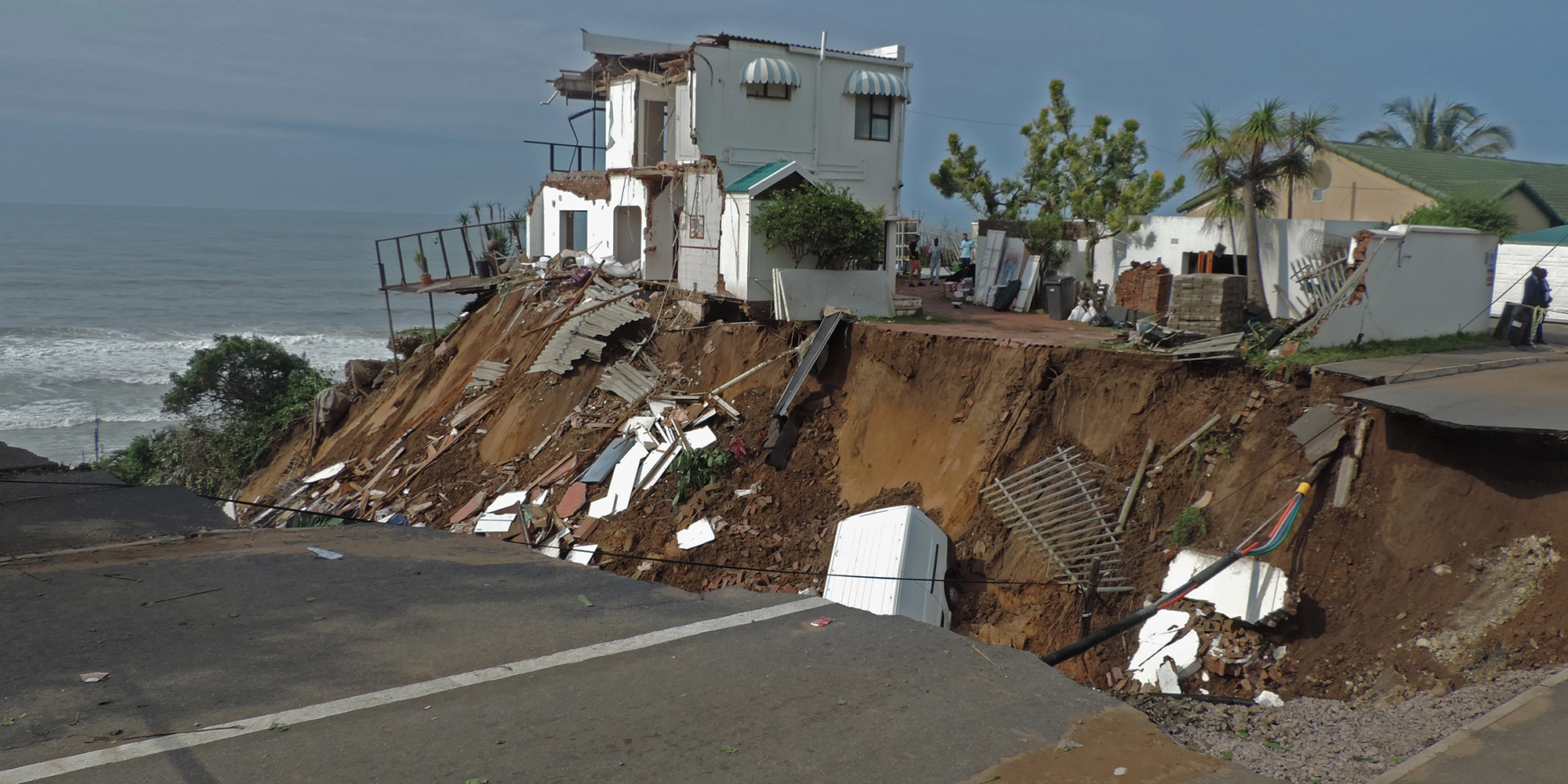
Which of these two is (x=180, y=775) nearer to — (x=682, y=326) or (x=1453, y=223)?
(x=682, y=326)

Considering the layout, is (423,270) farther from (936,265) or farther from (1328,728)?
(1328,728)

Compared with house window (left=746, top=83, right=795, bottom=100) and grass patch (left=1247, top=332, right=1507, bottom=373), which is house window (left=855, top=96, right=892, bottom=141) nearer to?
house window (left=746, top=83, right=795, bottom=100)

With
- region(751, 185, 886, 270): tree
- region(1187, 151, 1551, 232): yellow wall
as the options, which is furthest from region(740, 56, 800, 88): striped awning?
region(1187, 151, 1551, 232): yellow wall

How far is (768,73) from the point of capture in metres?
22.9

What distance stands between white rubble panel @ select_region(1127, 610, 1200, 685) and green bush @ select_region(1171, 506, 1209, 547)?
965 millimetres

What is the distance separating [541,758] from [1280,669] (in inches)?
322

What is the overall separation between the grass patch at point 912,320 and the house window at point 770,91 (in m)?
7.82

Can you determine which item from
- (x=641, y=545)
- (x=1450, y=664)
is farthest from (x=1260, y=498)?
(x=641, y=545)

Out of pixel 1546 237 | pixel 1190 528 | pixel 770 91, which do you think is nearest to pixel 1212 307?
pixel 1190 528

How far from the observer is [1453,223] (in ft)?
75.2

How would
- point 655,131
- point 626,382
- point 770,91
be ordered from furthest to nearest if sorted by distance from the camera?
point 655,131
point 770,91
point 626,382

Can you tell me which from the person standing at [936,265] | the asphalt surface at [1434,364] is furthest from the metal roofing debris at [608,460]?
the person standing at [936,265]

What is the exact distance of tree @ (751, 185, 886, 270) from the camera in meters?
18.3

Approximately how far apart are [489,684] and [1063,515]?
867 centimetres
